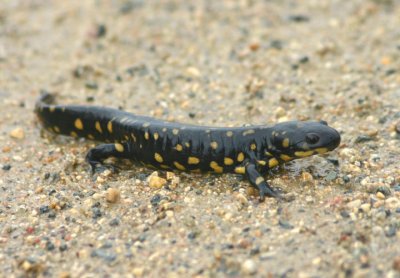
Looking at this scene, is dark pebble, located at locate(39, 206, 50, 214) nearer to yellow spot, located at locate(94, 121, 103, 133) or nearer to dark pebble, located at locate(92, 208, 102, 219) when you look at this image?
dark pebble, located at locate(92, 208, 102, 219)

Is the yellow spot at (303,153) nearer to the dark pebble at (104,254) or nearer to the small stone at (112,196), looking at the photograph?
the small stone at (112,196)

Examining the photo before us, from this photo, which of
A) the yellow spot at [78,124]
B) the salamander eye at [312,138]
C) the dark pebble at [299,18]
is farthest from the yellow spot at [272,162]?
the dark pebble at [299,18]

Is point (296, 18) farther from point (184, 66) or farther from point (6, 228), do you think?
point (6, 228)

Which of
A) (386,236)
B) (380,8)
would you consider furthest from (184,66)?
(386,236)

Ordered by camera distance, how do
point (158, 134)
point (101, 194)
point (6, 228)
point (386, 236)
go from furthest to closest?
point (158, 134) → point (101, 194) → point (6, 228) → point (386, 236)

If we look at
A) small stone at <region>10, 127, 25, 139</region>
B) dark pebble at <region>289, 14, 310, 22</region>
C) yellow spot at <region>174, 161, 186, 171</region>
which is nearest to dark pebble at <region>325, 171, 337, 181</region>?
yellow spot at <region>174, 161, 186, 171</region>

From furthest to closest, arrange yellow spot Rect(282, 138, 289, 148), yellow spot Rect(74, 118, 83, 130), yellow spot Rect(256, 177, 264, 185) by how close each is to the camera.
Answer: yellow spot Rect(74, 118, 83, 130) → yellow spot Rect(282, 138, 289, 148) → yellow spot Rect(256, 177, 264, 185)
